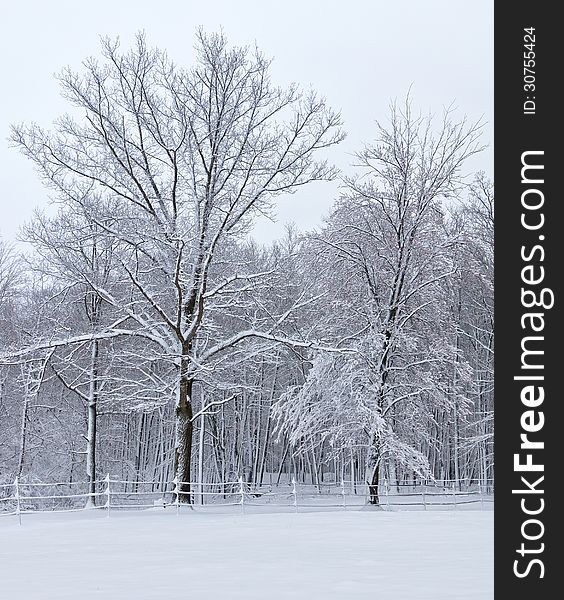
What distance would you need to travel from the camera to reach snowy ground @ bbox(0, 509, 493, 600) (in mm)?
8789

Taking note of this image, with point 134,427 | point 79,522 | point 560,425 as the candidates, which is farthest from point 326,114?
point 134,427

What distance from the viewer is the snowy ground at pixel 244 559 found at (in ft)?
28.8

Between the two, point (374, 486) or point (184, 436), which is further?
point (374, 486)

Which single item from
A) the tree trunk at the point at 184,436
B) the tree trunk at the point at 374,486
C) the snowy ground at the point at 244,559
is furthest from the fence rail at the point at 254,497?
the snowy ground at the point at 244,559

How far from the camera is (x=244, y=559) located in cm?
1170

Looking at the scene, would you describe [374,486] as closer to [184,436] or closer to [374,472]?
[374,472]

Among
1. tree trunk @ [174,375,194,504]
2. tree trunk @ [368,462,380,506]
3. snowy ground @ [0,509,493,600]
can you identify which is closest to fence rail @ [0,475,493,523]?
tree trunk @ [368,462,380,506]

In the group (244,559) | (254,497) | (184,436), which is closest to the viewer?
(244,559)

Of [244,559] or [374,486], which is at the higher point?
[374,486]

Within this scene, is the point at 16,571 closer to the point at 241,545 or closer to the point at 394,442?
the point at 241,545

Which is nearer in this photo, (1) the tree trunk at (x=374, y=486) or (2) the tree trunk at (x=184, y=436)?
(2) the tree trunk at (x=184, y=436)

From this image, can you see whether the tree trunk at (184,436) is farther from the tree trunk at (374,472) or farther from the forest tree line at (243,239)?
the tree trunk at (374,472)

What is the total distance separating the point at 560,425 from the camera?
5.13 m

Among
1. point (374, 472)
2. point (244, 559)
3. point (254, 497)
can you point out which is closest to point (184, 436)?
point (374, 472)
